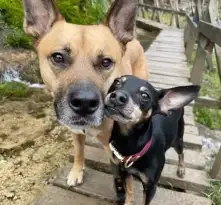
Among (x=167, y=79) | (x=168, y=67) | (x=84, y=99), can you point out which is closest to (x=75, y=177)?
(x=84, y=99)

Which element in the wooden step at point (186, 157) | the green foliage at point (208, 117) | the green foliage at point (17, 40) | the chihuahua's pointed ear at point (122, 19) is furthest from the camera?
the green foliage at point (17, 40)

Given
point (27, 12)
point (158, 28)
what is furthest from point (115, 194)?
point (158, 28)

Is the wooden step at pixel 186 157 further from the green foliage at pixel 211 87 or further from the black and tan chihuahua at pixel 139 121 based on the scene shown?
the green foliage at pixel 211 87

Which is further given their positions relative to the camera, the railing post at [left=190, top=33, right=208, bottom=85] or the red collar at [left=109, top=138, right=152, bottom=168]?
the railing post at [left=190, top=33, right=208, bottom=85]

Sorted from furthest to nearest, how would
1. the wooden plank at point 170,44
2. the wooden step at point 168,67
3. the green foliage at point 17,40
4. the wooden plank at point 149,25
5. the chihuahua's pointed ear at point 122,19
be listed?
1. the wooden plank at point 149,25
2. the wooden plank at point 170,44
3. the wooden step at point 168,67
4. the green foliage at point 17,40
5. the chihuahua's pointed ear at point 122,19

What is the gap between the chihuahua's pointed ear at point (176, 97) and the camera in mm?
2121

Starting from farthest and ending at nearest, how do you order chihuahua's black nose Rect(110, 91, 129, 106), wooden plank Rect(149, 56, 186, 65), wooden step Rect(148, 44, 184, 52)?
wooden step Rect(148, 44, 184, 52) < wooden plank Rect(149, 56, 186, 65) < chihuahua's black nose Rect(110, 91, 129, 106)

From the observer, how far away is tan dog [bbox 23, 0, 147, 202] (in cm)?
207

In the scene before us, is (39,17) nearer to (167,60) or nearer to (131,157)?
(131,157)

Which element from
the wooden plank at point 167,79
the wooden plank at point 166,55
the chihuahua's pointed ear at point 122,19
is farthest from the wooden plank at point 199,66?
the chihuahua's pointed ear at point 122,19

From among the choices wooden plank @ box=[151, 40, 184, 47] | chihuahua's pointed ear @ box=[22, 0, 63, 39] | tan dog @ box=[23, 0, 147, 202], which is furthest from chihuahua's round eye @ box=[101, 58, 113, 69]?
wooden plank @ box=[151, 40, 184, 47]

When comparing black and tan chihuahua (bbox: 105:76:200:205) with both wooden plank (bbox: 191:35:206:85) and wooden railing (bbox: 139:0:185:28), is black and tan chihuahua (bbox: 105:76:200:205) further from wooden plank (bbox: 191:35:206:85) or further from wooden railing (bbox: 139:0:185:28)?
wooden railing (bbox: 139:0:185:28)

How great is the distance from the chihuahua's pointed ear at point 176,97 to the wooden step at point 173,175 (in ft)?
3.34

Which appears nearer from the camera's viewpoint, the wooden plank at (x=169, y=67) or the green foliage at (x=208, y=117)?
the green foliage at (x=208, y=117)
